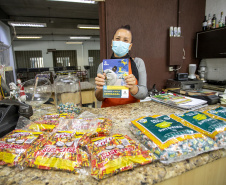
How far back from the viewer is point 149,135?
0.71 meters

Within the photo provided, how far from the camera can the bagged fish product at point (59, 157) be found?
57 centimetres

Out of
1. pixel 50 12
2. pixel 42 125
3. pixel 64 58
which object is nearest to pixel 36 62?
pixel 64 58

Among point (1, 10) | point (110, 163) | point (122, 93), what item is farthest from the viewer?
point (1, 10)

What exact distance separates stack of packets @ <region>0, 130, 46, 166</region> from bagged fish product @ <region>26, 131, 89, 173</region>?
1.4 inches

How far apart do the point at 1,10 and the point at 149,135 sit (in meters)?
8.70

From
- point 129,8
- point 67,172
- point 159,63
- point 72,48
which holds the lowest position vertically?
point 67,172

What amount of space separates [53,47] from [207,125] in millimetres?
16098

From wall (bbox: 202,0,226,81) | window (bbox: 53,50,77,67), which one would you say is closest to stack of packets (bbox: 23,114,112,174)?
wall (bbox: 202,0,226,81)

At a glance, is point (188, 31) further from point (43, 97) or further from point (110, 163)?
point (110, 163)

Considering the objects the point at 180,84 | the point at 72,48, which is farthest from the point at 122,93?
the point at 72,48

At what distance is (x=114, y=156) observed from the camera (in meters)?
0.58

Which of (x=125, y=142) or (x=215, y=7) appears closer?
(x=125, y=142)

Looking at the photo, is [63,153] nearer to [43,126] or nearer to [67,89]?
[43,126]

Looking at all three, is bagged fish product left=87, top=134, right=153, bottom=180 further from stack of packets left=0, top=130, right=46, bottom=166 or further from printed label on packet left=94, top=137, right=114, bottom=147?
stack of packets left=0, top=130, right=46, bottom=166
